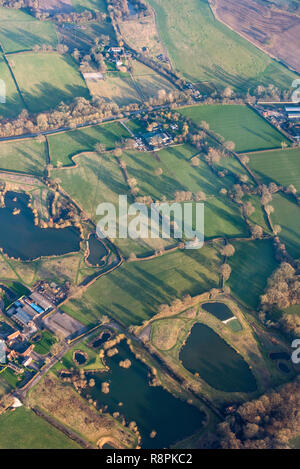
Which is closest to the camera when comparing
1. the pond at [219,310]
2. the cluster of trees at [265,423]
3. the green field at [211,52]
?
the cluster of trees at [265,423]

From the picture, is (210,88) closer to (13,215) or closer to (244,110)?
(244,110)

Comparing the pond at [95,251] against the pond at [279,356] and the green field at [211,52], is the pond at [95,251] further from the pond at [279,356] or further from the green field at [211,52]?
the green field at [211,52]

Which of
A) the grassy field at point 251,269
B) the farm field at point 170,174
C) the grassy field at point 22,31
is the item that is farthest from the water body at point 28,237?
the grassy field at point 22,31

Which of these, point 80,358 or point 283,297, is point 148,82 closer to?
point 283,297

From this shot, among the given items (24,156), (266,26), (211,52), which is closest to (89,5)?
(211,52)

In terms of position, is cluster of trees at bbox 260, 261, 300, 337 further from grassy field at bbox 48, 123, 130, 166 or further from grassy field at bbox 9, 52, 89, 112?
grassy field at bbox 9, 52, 89, 112
